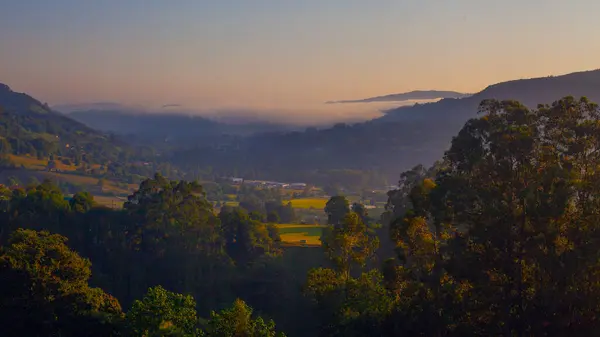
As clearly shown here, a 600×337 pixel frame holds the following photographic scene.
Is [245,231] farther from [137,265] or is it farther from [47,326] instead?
[47,326]

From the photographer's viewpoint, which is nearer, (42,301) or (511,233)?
(511,233)

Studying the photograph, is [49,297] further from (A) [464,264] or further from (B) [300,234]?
(B) [300,234]

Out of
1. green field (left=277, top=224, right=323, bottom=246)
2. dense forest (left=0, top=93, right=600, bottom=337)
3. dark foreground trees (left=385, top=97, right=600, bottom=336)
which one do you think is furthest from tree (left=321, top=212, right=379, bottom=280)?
green field (left=277, top=224, right=323, bottom=246)

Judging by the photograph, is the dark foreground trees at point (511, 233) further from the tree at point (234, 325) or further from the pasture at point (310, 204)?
the pasture at point (310, 204)

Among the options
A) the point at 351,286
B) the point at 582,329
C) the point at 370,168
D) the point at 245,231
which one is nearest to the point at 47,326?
the point at 351,286

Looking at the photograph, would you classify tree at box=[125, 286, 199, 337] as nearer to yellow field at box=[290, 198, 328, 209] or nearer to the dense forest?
the dense forest

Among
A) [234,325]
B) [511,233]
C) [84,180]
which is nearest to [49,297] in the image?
[234,325]
